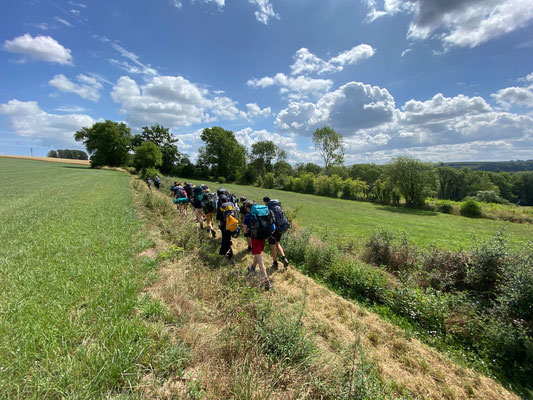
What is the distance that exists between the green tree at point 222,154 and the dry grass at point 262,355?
5942 cm

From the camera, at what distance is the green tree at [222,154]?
62.6 metres

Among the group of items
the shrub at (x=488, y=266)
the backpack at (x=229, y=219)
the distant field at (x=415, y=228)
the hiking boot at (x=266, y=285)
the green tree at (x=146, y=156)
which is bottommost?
the distant field at (x=415, y=228)

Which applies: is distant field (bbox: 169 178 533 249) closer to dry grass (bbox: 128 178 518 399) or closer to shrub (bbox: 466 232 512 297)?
shrub (bbox: 466 232 512 297)

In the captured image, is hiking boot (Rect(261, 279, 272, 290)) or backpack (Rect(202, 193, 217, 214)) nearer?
hiking boot (Rect(261, 279, 272, 290))

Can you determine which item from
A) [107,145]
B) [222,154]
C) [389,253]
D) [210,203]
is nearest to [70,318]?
[210,203]

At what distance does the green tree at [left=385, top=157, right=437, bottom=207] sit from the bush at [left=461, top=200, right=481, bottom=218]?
5.19m

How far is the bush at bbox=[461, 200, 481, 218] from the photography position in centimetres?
2507

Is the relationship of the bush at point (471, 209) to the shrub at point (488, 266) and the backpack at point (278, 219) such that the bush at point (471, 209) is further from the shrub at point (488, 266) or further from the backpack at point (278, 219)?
the backpack at point (278, 219)

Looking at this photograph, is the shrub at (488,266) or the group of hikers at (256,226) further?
the group of hikers at (256,226)

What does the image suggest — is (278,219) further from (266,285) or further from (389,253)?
(389,253)

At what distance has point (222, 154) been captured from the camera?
62.9 meters

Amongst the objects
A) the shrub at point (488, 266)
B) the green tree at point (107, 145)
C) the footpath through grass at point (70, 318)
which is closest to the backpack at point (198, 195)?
the footpath through grass at point (70, 318)

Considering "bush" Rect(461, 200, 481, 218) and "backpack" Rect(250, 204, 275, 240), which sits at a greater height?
"backpack" Rect(250, 204, 275, 240)

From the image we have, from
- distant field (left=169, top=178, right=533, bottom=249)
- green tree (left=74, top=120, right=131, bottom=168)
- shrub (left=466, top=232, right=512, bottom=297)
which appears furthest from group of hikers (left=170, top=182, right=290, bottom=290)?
green tree (left=74, top=120, right=131, bottom=168)
